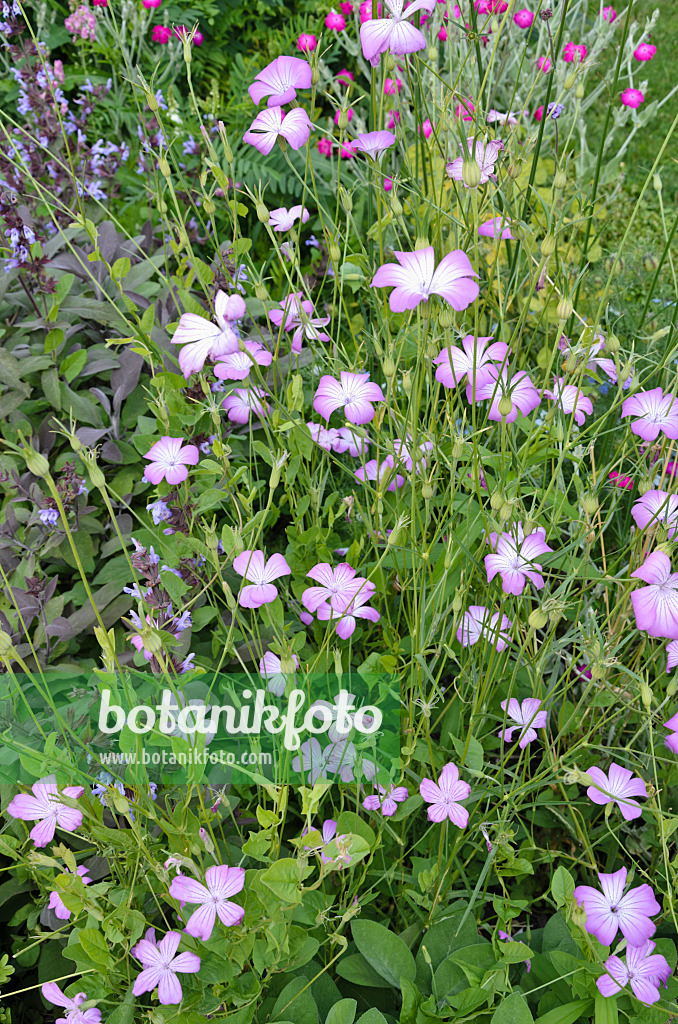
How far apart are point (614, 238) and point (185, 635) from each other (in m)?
2.72

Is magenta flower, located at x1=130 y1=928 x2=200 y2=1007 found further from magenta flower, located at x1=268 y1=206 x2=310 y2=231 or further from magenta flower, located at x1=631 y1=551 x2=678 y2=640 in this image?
magenta flower, located at x1=268 y1=206 x2=310 y2=231

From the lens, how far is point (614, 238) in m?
3.20

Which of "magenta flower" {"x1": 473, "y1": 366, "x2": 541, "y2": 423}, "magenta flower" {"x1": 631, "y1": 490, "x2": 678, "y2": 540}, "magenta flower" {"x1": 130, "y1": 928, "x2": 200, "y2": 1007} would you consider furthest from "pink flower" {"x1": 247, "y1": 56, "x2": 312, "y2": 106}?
"magenta flower" {"x1": 130, "y1": 928, "x2": 200, "y2": 1007}

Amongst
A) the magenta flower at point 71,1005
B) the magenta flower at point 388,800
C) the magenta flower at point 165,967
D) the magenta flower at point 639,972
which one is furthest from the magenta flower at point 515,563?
the magenta flower at point 71,1005

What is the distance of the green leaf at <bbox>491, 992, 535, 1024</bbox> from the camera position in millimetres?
899

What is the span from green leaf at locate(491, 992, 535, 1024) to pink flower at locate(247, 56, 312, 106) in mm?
1117

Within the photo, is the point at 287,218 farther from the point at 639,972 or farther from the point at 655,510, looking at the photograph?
the point at 639,972

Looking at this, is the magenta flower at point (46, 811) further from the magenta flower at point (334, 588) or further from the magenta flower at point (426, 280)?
the magenta flower at point (426, 280)

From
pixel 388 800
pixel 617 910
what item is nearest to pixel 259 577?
pixel 388 800

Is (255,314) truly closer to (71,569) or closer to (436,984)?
(71,569)

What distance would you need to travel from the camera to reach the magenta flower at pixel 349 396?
1136 mm

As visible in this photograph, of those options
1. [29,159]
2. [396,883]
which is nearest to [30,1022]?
[396,883]

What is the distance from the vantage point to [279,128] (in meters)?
1.04

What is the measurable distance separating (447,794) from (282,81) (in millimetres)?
944
